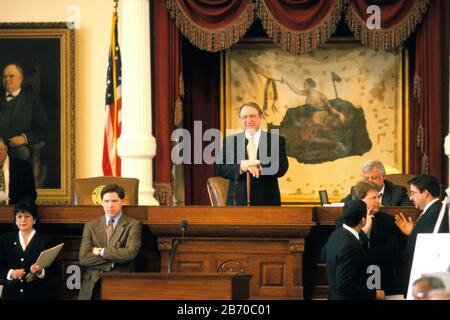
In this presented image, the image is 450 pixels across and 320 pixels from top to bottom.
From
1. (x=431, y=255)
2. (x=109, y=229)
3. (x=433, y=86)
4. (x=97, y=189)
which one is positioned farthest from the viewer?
(x=433, y=86)

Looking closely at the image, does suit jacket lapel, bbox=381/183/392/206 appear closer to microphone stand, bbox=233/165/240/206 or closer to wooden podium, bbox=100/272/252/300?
microphone stand, bbox=233/165/240/206

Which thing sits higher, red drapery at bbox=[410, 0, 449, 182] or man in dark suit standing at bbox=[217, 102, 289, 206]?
red drapery at bbox=[410, 0, 449, 182]

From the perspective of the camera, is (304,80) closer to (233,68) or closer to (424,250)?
(233,68)

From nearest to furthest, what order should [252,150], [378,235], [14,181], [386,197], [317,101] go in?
1. [378,235]
2. [252,150]
3. [386,197]
4. [14,181]
5. [317,101]

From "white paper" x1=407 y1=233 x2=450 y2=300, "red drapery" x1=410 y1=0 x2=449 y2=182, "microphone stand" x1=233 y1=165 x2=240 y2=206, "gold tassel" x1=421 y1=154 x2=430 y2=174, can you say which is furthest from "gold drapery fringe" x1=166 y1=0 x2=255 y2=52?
"white paper" x1=407 y1=233 x2=450 y2=300

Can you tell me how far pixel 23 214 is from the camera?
11.5 meters

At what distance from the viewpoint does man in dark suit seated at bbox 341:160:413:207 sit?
11.7m

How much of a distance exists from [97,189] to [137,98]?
6.83 feet

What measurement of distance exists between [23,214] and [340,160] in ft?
18.8

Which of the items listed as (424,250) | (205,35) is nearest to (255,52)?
(205,35)

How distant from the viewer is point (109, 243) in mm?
11336

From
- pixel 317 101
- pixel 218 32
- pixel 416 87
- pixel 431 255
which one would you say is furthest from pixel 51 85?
pixel 431 255

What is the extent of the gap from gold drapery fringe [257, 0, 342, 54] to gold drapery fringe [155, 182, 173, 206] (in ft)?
6.79

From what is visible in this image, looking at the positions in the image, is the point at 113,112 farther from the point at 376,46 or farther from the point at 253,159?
the point at 253,159
